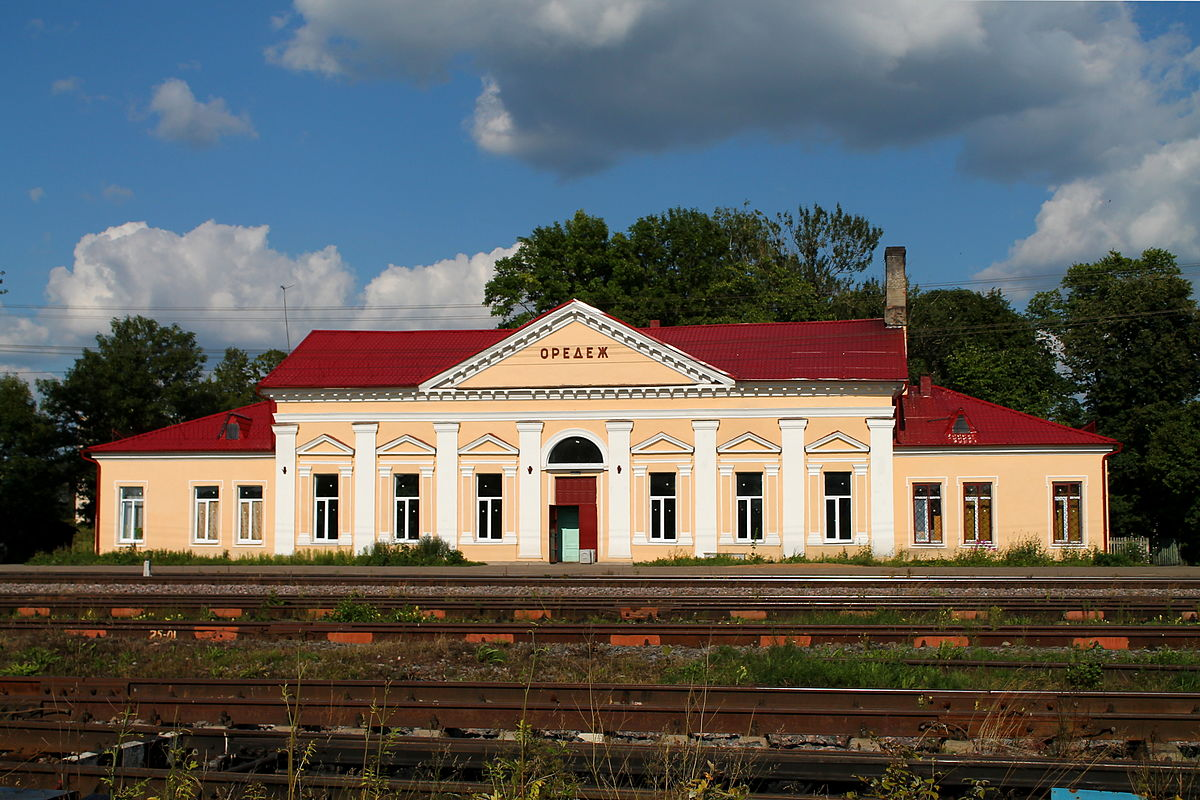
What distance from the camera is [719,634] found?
1364cm

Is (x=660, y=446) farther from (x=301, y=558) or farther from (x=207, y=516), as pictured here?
(x=207, y=516)

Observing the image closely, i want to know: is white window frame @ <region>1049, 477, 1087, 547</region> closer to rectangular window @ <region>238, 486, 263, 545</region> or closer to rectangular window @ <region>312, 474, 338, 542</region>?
rectangular window @ <region>312, 474, 338, 542</region>

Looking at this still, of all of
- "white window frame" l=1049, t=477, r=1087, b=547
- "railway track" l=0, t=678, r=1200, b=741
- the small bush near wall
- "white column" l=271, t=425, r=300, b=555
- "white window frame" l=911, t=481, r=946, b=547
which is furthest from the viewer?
"white column" l=271, t=425, r=300, b=555

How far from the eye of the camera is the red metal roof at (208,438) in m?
33.6

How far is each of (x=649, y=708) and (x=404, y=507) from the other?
986 inches

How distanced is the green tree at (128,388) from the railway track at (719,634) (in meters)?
31.9

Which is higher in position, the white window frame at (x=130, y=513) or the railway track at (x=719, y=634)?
the white window frame at (x=130, y=513)

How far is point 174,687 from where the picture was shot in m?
9.87

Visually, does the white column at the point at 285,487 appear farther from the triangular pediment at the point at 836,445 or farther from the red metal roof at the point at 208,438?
the triangular pediment at the point at 836,445

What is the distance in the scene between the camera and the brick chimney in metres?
34.7

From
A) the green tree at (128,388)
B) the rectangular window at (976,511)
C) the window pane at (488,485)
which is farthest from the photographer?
the green tree at (128,388)

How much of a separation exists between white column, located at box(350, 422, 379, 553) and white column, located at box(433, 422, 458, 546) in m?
2.06

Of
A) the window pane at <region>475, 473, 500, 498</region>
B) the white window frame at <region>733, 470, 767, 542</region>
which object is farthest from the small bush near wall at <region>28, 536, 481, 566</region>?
the white window frame at <region>733, 470, 767, 542</region>

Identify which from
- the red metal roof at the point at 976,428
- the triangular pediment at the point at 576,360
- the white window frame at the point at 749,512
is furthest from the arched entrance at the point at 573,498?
the red metal roof at the point at 976,428
